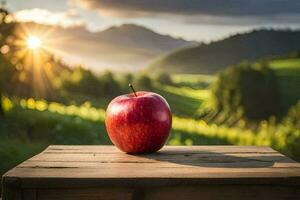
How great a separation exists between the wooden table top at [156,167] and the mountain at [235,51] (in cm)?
750

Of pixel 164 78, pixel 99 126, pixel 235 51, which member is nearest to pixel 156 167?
pixel 99 126

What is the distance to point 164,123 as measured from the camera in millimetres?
2672

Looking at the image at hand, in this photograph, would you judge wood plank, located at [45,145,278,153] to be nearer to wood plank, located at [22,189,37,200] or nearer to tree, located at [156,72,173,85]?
wood plank, located at [22,189,37,200]

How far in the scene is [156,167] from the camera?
228 cm

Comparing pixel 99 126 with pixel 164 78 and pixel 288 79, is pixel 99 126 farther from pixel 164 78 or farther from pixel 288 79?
pixel 288 79

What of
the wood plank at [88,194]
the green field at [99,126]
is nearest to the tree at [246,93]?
the green field at [99,126]

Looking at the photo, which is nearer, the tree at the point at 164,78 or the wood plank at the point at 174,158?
the wood plank at the point at 174,158

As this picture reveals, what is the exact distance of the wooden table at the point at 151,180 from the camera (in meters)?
2.06

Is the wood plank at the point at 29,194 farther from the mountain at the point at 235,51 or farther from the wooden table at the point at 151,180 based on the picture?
the mountain at the point at 235,51

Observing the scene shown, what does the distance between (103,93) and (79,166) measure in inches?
324

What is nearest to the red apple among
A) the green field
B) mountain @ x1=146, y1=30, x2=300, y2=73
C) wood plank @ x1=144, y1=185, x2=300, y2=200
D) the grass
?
wood plank @ x1=144, y1=185, x2=300, y2=200

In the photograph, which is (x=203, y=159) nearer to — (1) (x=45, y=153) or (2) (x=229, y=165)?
(2) (x=229, y=165)

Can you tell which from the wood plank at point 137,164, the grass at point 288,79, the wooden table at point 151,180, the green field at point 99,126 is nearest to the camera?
the wooden table at point 151,180

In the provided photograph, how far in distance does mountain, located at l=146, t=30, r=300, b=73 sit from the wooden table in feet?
25.8
